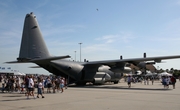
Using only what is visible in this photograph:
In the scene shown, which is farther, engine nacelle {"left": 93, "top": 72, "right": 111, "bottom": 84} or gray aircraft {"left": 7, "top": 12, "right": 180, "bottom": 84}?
engine nacelle {"left": 93, "top": 72, "right": 111, "bottom": 84}

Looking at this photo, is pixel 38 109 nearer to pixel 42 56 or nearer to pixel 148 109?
pixel 148 109

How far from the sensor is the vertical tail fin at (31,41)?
21.9m

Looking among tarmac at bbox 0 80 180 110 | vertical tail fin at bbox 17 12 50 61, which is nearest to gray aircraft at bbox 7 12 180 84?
vertical tail fin at bbox 17 12 50 61

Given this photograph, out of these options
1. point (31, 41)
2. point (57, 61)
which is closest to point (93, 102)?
point (31, 41)

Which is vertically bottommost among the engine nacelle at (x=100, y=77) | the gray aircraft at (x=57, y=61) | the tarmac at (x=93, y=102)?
the tarmac at (x=93, y=102)

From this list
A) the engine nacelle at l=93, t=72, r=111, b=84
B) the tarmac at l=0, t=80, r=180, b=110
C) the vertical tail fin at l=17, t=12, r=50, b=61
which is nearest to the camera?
the tarmac at l=0, t=80, r=180, b=110

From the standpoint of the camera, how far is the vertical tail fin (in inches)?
861

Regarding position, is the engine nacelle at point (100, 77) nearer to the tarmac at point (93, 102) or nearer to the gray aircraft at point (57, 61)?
the gray aircraft at point (57, 61)

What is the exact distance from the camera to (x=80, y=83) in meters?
28.2

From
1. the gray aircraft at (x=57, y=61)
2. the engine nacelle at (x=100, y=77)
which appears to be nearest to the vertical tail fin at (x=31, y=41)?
the gray aircraft at (x=57, y=61)

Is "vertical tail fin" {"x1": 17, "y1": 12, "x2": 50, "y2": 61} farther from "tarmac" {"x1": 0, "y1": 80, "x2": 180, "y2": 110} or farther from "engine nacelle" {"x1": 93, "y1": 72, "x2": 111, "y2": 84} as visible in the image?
"tarmac" {"x1": 0, "y1": 80, "x2": 180, "y2": 110}

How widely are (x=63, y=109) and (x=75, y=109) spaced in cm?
52

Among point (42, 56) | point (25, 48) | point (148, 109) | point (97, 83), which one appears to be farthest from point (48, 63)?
point (148, 109)

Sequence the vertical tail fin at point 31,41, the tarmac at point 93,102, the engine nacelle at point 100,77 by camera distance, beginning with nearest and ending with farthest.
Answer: the tarmac at point 93,102
the vertical tail fin at point 31,41
the engine nacelle at point 100,77
